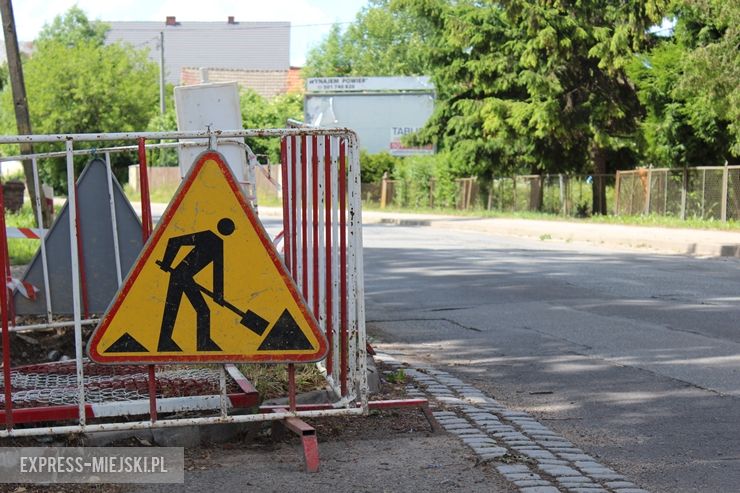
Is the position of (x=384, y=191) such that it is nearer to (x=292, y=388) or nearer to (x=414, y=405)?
(x=414, y=405)

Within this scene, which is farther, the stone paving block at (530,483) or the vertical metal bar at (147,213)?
the vertical metal bar at (147,213)

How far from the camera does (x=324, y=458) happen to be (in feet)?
17.4

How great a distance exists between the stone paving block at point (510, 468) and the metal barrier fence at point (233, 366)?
87cm

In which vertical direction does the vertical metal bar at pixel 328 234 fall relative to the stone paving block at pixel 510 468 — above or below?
above

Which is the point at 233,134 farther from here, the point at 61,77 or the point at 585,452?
A: the point at 61,77

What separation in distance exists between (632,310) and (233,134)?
710cm

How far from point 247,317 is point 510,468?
A: 1413 millimetres

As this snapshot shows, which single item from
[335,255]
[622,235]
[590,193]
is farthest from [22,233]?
[590,193]

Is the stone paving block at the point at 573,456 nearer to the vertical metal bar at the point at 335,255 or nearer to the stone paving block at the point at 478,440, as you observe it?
the stone paving block at the point at 478,440

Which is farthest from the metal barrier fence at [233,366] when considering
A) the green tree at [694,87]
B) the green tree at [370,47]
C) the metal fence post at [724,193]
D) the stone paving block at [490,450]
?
the green tree at [370,47]

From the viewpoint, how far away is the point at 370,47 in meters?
102

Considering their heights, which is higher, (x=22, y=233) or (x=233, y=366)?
(x=22, y=233)

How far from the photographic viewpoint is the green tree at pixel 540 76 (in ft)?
111

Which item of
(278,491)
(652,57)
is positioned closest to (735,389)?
(278,491)
